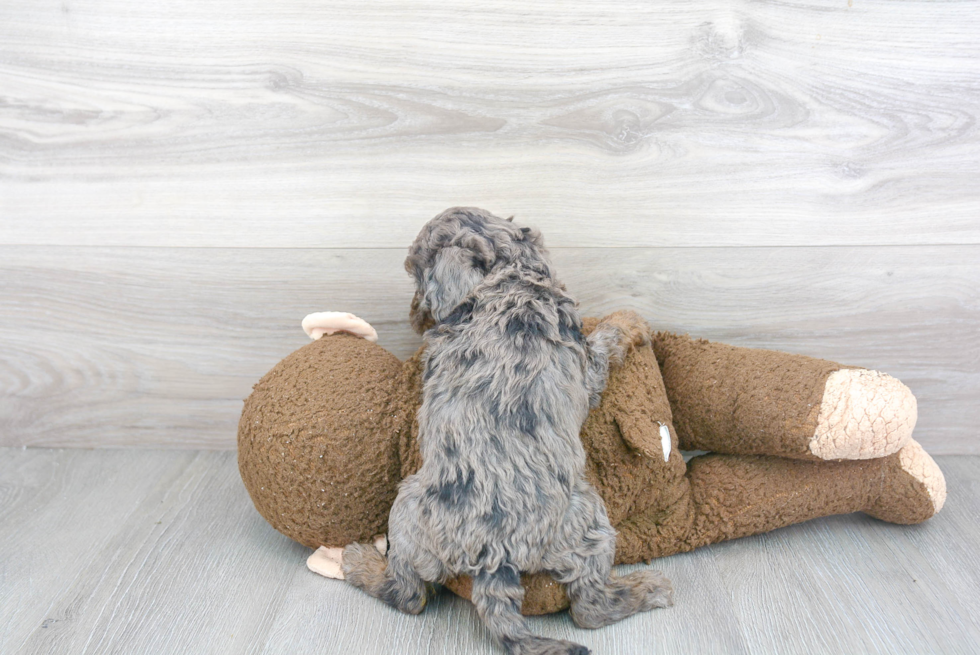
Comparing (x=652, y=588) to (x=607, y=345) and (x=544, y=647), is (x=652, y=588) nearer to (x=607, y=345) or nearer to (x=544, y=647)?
(x=544, y=647)

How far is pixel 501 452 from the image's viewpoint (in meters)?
1.25

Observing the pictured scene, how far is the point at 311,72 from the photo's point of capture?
5.59 ft

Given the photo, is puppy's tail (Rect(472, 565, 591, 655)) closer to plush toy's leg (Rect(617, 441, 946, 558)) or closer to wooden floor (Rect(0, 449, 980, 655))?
wooden floor (Rect(0, 449, 980, 655))

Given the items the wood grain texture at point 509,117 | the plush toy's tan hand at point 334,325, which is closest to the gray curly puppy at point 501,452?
the plush toy's tan hand at point 334,325

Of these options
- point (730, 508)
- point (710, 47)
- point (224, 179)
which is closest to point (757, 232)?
point (710, 47)

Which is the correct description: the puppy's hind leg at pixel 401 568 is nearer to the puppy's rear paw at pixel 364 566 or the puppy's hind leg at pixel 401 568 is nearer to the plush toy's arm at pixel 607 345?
the puppy's rear paw at pixel 364 566

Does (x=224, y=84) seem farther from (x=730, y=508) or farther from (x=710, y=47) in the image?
(x=730, y=508)

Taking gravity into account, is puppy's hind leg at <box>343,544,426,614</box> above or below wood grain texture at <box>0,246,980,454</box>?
below

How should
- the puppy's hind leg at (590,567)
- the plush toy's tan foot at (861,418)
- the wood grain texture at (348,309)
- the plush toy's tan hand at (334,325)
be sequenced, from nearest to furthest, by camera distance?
the puppy's hind leg at (590,567), the plush toy's tan foot at (861,418), the plush toy's tan hand at (334,325), the wood grain texture at (348,309)

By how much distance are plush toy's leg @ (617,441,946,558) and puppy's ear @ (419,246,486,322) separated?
23.8 inches

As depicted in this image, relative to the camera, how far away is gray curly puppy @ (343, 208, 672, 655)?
1241 millimetres

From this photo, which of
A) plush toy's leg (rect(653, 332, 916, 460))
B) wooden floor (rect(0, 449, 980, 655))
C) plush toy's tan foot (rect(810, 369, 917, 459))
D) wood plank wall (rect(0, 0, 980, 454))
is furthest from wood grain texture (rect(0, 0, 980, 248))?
wooden floor (rect(0, 449, 980, 655))

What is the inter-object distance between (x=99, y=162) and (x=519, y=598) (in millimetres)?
1473

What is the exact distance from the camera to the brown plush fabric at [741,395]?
4.75 feet
